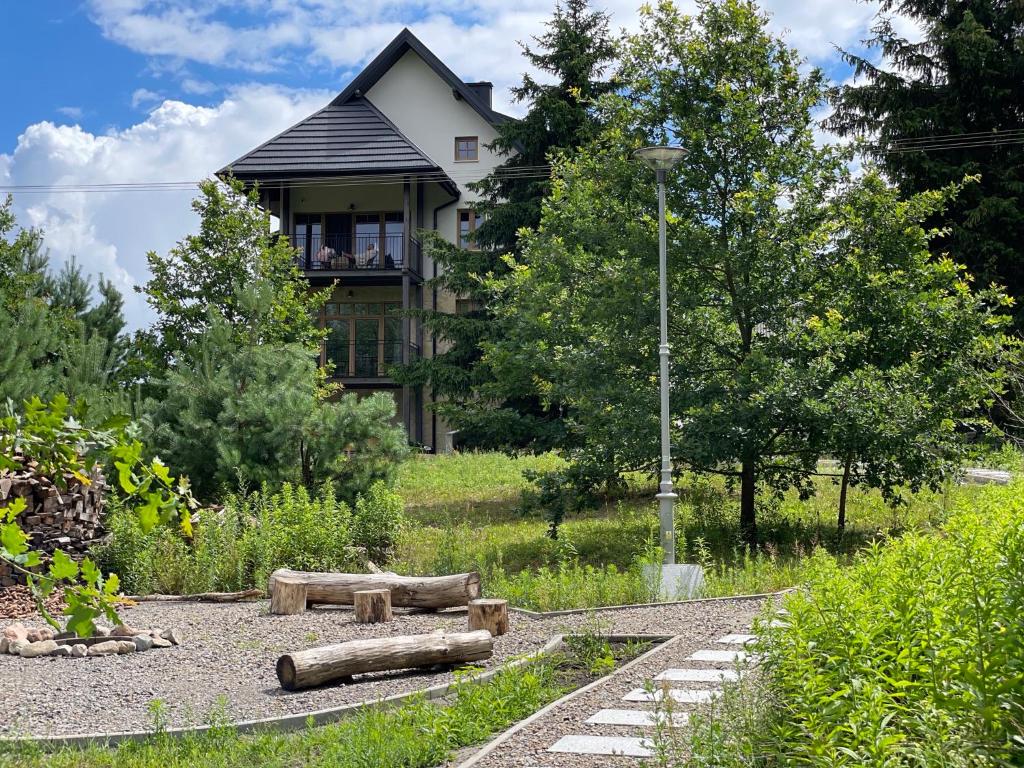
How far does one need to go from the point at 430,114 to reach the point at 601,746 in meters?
31.2

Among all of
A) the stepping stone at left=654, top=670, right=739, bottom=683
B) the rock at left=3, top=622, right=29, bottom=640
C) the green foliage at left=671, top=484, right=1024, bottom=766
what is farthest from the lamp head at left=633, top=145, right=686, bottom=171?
the rock at left=3, top=622, right=29, bottom=640

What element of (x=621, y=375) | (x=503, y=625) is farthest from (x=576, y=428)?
(x=503, y=625)

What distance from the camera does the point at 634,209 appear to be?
46.8 feet

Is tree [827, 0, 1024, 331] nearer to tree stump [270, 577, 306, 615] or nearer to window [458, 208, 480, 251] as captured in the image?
window [458, 208, 480, 251]

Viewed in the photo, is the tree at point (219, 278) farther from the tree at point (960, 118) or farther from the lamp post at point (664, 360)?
the tree at point (960, 118)

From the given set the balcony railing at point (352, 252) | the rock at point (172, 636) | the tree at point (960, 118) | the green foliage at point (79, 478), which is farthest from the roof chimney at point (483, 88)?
the green foliage at point (79, 478)

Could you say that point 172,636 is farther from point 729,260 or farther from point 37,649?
point 729,260

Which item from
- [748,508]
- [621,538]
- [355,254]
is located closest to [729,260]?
[748,508]

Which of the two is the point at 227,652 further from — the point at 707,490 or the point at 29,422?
the point at 707,490

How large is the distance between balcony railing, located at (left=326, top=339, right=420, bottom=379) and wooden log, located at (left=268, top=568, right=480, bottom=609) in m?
20.9

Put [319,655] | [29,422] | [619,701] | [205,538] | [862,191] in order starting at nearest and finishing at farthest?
[29,422]
[619,701]
[319,655]
[205,538]
[862,191]

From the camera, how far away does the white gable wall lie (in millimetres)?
34094

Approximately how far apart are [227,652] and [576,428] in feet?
22.3

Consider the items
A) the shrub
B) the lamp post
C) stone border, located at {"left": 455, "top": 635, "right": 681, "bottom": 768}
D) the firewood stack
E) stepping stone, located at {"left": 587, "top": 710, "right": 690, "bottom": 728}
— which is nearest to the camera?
stone border, located at {"left": 455, "top": 635, "right": 681, "bottom": 768}
